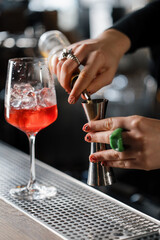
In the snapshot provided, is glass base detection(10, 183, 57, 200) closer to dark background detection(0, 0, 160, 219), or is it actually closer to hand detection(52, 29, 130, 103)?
hand detection(52, 29, 130, 103)

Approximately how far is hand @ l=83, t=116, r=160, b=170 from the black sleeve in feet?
2.24

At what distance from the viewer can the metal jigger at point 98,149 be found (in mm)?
918

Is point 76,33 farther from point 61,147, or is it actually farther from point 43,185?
point 43,185

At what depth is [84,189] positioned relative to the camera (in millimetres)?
1129

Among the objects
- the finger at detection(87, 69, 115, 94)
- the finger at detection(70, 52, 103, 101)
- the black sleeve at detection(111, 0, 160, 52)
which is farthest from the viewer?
the black sleeve at detection(111, 0, 160, 52)

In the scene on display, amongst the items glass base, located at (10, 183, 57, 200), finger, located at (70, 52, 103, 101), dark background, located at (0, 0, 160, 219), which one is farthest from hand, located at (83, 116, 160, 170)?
dark background, located at (0, 0, 160, 219)

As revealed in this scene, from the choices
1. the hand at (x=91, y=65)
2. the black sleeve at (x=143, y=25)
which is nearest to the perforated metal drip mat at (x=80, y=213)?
the hand at (x=91, y=65)

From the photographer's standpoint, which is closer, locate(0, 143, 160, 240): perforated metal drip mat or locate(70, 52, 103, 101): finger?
locate(0, 143, 160, 240): perforated metal drip mat

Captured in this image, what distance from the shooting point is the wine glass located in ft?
3.51

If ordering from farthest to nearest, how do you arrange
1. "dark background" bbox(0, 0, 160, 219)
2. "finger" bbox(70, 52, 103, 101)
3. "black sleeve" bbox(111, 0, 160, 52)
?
"dark background" bbox(0, 0, 160, 219)
"black sleeve" bbox(111, 0, 160, 52)
"finger" bbox(70, 52, 103, 101)

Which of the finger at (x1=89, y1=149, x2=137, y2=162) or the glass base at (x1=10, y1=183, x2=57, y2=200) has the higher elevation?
the finger at (x1=89, y1=149, x2=137, y2=162)

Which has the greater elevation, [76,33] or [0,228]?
[76,33]

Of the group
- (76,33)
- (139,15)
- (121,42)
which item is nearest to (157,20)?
(139,15)

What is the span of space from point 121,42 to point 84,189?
0.57 meters
